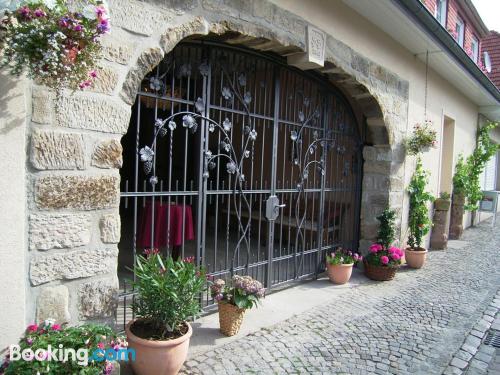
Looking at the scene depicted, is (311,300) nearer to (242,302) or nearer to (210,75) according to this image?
(242,302)

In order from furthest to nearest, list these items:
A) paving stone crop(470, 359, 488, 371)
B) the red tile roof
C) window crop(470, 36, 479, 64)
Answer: the red tile roof
window crop(470, 36, 479, 64)
paving stone crop(470, 359, 488, 371)

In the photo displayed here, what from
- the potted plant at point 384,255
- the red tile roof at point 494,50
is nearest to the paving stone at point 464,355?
the potted plant at point 384,255

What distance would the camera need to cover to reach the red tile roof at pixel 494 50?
11875 mm

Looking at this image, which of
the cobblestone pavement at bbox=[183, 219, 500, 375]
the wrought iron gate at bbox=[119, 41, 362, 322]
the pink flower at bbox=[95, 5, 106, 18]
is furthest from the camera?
the wrought iron gate at bbox=[119, 41, 362, 322]

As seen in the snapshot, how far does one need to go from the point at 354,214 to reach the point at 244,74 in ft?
9.46

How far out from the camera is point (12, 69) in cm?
179

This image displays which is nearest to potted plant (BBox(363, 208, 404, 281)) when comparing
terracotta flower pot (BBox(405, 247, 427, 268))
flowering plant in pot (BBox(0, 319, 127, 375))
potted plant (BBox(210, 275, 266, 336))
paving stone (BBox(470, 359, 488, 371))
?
terracotta flower pot (BBox(405, 247, 427, 268))

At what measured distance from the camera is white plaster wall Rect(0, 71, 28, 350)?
183 cm

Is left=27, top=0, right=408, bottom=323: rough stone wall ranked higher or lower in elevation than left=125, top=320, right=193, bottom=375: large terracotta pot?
higher

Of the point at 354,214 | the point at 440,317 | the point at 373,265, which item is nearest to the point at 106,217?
the point at 440,317

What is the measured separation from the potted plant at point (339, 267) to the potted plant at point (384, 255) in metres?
0.37

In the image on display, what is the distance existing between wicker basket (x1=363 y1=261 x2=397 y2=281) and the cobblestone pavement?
104 mm

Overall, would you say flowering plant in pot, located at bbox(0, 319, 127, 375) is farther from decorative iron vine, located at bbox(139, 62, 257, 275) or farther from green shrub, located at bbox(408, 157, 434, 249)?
green shrub, located at bbox(408, 157, 434, 249)

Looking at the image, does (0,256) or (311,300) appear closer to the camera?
(0,256)
